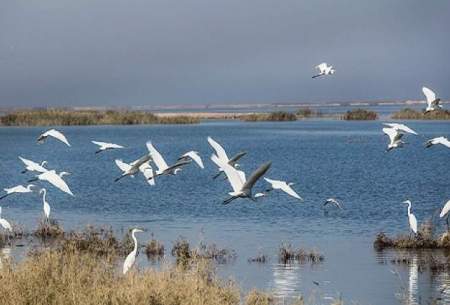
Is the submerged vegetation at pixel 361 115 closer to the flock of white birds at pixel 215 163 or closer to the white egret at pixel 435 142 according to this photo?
the flock of white birds at pixel 215 163

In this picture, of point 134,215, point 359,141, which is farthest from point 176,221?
point 359,141

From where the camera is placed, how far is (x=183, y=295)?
34.6ft

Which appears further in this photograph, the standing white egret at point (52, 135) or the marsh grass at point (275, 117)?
the marsh grass at point (275, 117)

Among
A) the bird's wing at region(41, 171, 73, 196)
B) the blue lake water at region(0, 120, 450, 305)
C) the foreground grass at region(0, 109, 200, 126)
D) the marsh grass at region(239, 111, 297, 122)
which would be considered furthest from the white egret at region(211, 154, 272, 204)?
the marsh grass at region(239, 111, 297, 122)

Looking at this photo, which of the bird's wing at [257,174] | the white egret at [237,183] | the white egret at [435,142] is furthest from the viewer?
the white egret at [435,142]

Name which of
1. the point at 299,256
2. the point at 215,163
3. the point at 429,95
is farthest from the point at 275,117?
the point at 215,163

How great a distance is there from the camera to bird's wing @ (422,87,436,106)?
1931 cm

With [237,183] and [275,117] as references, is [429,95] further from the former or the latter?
[275,117]

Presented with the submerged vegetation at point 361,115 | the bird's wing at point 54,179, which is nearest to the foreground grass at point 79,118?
the submerged vegetation at point 361,115

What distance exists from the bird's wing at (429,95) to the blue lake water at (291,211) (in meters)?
3.33

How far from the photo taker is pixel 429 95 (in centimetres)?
→ 1955

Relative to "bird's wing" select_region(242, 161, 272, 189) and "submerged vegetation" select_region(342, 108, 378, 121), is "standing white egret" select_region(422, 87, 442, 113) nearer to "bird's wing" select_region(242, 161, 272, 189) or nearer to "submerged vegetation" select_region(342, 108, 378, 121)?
"bird's wing" select_region(242, 161, 272, 189)

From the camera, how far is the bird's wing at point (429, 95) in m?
19.3

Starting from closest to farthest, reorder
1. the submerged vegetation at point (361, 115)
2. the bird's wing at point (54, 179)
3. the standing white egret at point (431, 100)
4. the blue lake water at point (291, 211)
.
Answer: the bird's wing at point (54, 179) → the blue lake water at point (291, 211) → the standing white egret at point (431, 100) → the submerged vegetation at point (361, 115)
